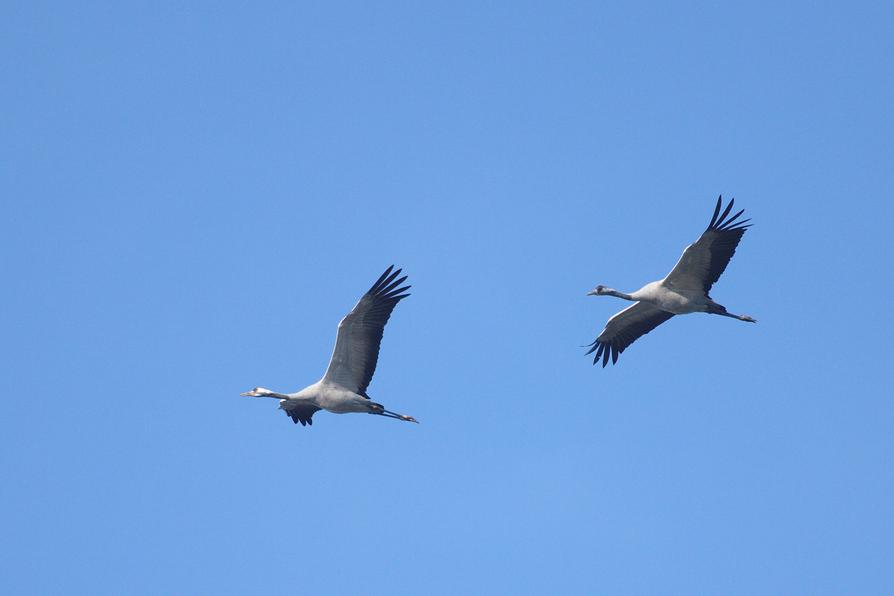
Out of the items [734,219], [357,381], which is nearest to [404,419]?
[357,381]

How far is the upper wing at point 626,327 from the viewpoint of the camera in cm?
3058

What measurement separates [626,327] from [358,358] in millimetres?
7366

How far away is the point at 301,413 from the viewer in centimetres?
2905

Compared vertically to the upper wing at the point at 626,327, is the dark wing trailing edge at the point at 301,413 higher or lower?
lower

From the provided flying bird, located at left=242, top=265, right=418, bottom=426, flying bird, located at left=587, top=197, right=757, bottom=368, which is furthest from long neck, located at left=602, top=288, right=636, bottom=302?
flying bird, located at left=242, top=265, right=418, bottom=426

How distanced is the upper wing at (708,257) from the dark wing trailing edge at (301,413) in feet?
27.6

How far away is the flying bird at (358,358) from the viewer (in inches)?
1043

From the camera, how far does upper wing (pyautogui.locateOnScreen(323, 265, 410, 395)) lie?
86.8 feet

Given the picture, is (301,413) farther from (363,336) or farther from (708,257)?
(708,257)

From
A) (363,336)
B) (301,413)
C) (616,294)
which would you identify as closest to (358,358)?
(363,336)

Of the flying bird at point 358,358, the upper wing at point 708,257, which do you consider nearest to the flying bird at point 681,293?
the upper wing at point 708,257

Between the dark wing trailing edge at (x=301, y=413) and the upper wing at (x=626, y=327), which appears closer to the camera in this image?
the dark wing trailing edge at (x=301, y=413)

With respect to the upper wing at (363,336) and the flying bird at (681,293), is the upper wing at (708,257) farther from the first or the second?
the upper wing at (363,336)

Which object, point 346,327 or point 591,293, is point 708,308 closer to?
point 591,293
